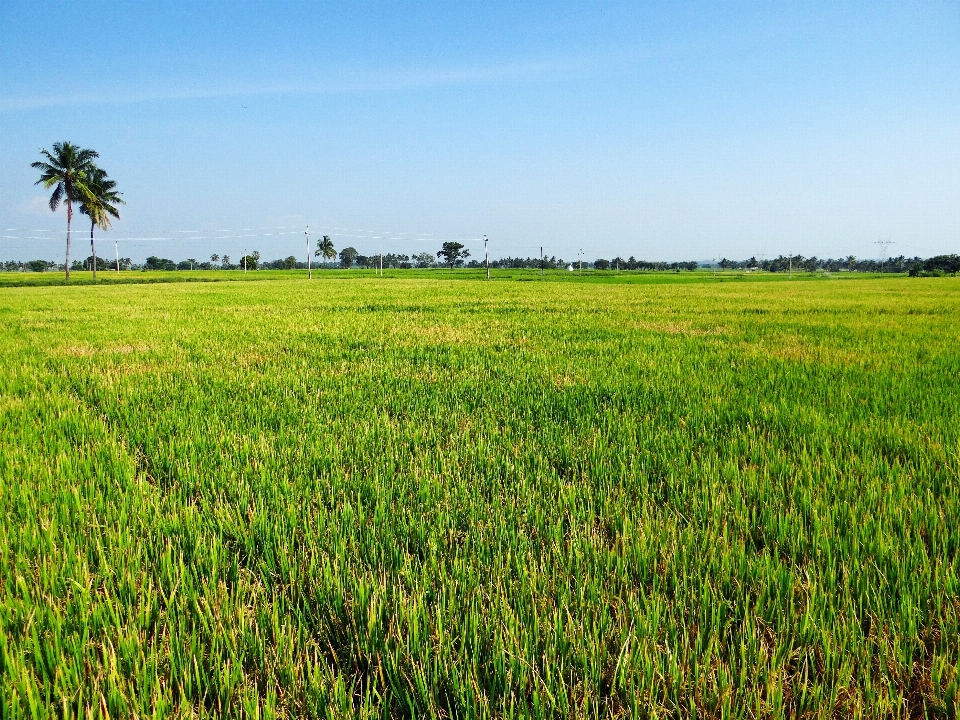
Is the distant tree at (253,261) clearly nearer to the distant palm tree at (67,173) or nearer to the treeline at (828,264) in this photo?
the distant palm tree at (67,173)

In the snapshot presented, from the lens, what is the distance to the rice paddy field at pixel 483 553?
4.83 feet

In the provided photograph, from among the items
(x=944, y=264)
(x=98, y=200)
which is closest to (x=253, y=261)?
(x=98, y=200)

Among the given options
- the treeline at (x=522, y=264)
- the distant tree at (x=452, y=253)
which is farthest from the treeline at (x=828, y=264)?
→ the distant tree at (x=452, y=253)

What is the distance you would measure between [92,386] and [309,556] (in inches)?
201

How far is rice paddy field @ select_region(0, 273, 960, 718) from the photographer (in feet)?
4.83

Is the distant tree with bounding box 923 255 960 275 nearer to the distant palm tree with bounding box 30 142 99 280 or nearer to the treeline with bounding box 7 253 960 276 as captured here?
the treeline with bounding box 7 253 960 276

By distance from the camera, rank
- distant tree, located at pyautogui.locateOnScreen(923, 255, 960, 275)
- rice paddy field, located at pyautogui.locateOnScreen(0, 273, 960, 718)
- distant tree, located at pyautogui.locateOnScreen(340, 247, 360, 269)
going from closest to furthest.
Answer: rice paddy field, located at pyautogui.locateOnScreen(0, 273, 960, 718) → distant tree, located at pyautogui.locateOnScreen(923, 255, 960, 275) → distant tree, located at pyautogui.locateOnScreen(340, 247, 360, 269)

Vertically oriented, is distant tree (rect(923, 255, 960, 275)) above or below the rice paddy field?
above

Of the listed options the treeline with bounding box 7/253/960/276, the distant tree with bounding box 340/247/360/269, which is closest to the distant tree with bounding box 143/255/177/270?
the treeline with bounding box 7/253/960/276

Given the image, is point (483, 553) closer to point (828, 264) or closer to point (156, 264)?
point (156, 264)

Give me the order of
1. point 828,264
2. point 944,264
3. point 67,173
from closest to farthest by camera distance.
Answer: point 67,173
point 944,264
point 828,264

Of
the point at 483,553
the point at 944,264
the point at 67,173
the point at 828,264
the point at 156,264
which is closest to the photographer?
the point at 483,553

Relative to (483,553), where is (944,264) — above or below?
above

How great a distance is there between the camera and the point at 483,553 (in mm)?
2123
